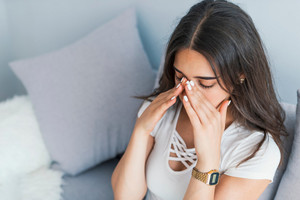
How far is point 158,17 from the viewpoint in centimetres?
151

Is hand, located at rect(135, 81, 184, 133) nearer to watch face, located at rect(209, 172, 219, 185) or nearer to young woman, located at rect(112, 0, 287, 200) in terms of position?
young woman, located at rect(112, 0, 287, 200)

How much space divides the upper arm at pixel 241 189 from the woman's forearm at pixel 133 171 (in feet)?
0.90

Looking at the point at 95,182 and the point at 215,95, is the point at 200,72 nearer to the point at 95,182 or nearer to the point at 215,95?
the point at 215,95

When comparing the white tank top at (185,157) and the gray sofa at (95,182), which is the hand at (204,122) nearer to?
the white tank top at (185,157)

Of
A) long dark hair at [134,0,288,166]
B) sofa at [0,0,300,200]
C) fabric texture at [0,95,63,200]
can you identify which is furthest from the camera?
fabric texture at [0,95,63,200]

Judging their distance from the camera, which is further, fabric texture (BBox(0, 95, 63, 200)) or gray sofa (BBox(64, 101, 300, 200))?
fabric texture (BBox(0, 95, 63, 200))

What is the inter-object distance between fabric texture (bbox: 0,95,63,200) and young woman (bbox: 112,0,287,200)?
47 cm

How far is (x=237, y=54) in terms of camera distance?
873 mm

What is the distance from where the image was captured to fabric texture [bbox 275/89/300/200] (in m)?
0.96

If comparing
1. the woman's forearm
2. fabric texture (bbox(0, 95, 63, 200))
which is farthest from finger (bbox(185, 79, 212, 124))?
fabric texture (bbox(0, 95, 63, 200))

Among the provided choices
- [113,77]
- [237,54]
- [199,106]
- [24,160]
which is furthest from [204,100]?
[24,160]

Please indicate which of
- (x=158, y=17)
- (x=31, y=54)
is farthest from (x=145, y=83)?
(x=31, y=54)

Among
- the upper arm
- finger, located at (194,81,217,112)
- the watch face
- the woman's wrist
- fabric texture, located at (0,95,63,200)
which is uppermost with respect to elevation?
finger, located at (194,81,217,112)

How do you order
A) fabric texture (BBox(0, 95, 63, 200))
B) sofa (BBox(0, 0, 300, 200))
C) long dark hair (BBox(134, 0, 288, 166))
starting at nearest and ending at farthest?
long dark hair (BBox(134, 0, 288, 166)) < sofa (BBox(0, 0, 300, 200)) < fabric texture (BBox(0, 95, 63, 200))
